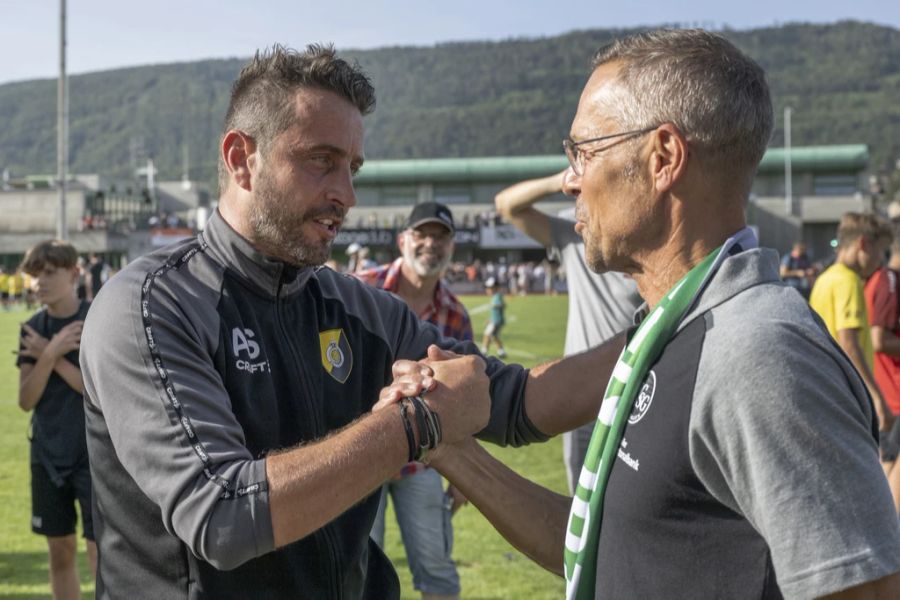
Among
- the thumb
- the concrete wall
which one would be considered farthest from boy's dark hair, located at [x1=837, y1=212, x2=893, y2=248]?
the concrete wall

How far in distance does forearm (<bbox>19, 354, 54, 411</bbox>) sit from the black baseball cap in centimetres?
238

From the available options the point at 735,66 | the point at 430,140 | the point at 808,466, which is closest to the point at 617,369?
the point at 808,466

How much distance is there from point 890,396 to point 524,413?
549cm

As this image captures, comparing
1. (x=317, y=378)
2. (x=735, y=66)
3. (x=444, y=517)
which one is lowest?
(x=444, y=517)

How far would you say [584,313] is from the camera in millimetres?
6422

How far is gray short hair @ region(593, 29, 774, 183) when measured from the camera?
2084 millimetres

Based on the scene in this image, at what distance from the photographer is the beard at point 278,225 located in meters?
2.82

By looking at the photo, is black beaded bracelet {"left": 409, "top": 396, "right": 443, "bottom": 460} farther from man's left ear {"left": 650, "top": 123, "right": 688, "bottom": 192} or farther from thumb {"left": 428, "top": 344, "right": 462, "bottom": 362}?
man's left ear {"left": 650, "top": 123, "right": 688, "bottom": 192}

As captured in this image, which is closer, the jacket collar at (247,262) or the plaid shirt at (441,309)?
the jacket collar at (247,262)

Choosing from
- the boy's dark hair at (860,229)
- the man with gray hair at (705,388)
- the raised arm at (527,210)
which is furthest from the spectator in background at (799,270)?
the man with gray hair at (705,388)

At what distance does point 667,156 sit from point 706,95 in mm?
147

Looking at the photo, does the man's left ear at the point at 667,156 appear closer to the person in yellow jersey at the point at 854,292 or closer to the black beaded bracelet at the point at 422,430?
the black beaded bracelet at the point at 422,430

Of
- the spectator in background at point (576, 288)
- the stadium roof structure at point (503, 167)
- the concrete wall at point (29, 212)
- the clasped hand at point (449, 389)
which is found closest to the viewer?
the clasped hand at point (449, 389)

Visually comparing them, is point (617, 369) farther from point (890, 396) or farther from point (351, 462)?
point (890, 396)
